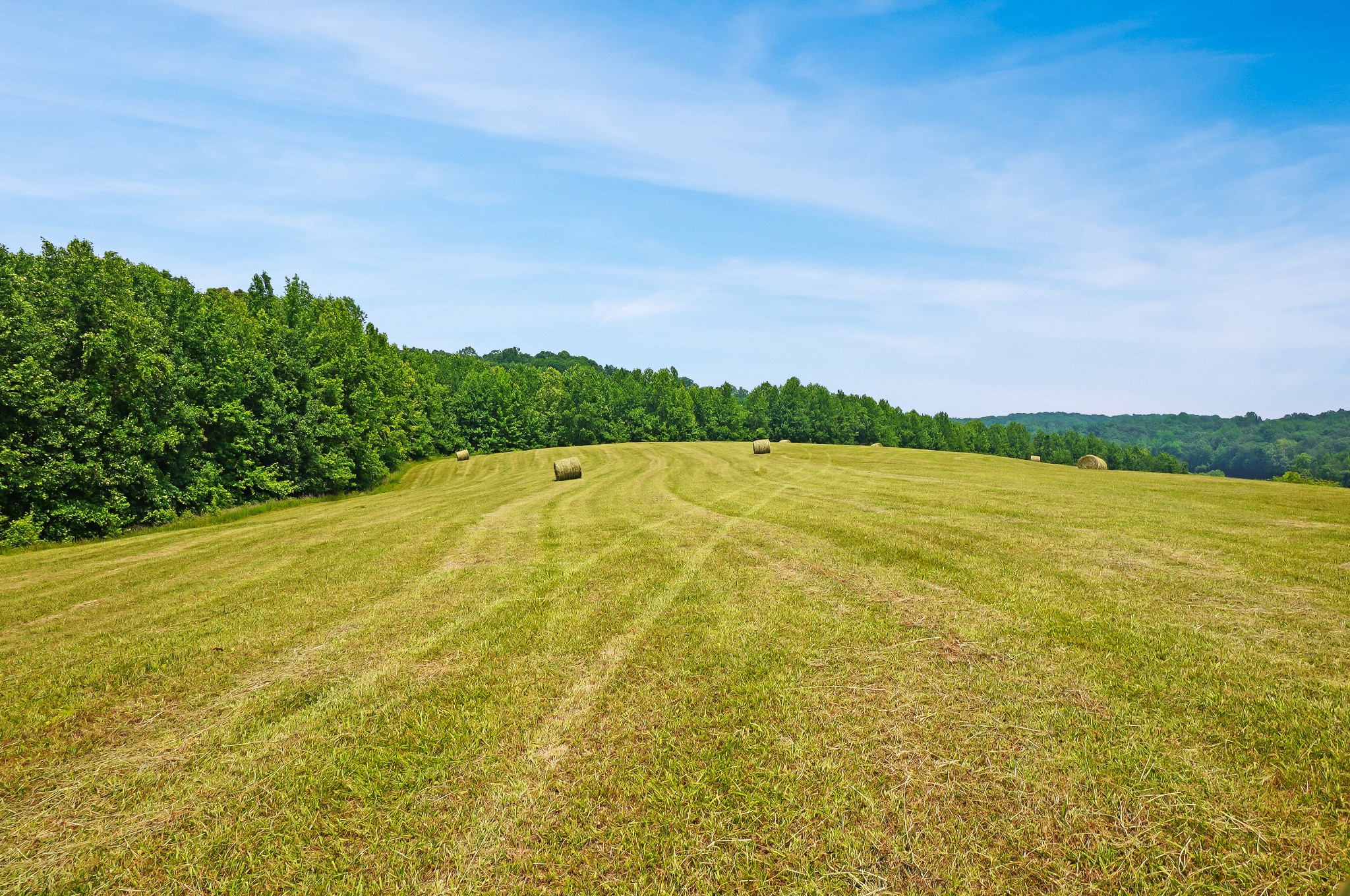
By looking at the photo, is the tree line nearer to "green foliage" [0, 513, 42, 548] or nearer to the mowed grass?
"green foliage" [0, 513, 42, 548]

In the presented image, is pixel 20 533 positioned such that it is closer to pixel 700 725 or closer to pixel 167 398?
pixel 167 398

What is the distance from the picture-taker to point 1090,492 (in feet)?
68.5

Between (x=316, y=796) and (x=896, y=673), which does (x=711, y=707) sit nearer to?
(x=896, y=673)

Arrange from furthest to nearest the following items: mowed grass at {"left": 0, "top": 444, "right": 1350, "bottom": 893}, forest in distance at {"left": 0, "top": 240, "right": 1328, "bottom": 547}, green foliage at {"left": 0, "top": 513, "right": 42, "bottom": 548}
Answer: forest in distance at {"left": 0, "top": 240, "right": 1328, "bottom": 547}
green foliage at {"left": 0, "top": 513, "right": 42, "bottom": 548}
mowed grass at {"left": 0, "top": 444, "right": 1350, "bottom": 893}

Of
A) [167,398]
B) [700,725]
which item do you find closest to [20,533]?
[167,398]

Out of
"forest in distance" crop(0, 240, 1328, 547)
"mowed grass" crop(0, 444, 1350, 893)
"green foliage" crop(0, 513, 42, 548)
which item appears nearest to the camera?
"mowed grass" crop(0, 444, 1350, 893)

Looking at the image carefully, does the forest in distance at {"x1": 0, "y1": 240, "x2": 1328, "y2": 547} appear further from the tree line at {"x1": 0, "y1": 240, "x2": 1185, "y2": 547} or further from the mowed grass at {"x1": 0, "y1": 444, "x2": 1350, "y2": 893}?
the mowed grass at {"x1": 0, "y1": 444, "x2": 1350, "y2": 893}

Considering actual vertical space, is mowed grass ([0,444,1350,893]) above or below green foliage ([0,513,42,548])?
above

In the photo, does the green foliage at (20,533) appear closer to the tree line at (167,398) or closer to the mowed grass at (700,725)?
the tree line at (167,398)

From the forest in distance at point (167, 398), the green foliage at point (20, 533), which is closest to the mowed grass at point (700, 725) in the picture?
the green foliage at point (20, 533)

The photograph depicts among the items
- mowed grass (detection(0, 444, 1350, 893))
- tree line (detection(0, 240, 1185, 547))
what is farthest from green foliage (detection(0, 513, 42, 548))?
mowed grass (detection(0, 444, 1350, 893))

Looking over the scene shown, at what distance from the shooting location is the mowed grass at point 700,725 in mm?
3543

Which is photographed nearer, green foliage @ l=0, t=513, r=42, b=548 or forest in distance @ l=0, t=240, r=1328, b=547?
green foliage @ l=0, t=513, r=42, b=548

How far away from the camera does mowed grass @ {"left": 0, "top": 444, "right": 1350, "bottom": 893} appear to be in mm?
3543
